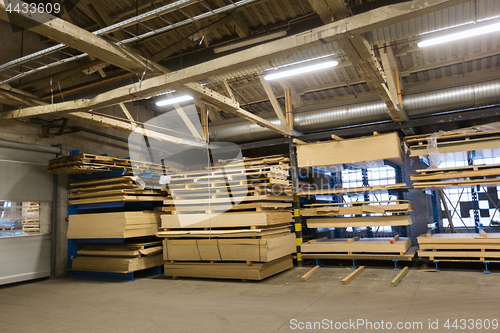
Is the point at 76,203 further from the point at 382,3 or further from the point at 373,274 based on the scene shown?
the point at 382,3

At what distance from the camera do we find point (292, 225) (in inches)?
392

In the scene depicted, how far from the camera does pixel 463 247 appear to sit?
7.80 metres

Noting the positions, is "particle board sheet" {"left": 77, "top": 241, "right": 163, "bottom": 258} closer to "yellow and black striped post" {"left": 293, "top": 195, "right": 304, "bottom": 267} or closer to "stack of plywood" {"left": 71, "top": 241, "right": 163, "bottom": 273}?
"stack of plywood" {"left": 71, "top": 241, "right": 163, "bottom": 273}

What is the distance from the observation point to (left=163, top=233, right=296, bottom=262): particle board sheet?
25.5 feet

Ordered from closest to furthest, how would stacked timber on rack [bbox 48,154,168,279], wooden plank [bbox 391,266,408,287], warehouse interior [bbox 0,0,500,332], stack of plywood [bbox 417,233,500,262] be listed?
warehouse interior [bbox 0,0,500,332] < wooden plank [bbox 391,266,408,287] < stack of plywood [bbox 417,233,500,262] < stacked timber on rack [bbox 48,154,168,279]

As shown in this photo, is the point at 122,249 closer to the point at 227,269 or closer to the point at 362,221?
the point at 227,269

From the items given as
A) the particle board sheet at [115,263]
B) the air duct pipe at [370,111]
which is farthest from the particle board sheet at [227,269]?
the air duct pipe at [370,111]

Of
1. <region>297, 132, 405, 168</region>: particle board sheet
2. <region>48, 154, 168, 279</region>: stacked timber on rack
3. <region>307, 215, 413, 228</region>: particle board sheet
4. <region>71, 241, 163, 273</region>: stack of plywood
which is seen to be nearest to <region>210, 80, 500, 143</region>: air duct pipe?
<region>297, 132, 405, 168</region>: particle board sheet

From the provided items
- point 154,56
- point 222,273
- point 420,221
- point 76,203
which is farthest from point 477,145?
point 76,203

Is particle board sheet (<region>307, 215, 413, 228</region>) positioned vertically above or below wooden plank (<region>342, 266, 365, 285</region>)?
above


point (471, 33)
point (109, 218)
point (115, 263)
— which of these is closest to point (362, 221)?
point (471, 33)

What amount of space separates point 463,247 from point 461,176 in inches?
63.3

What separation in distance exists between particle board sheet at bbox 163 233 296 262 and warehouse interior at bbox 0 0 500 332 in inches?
1.4

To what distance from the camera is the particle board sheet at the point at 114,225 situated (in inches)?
342
